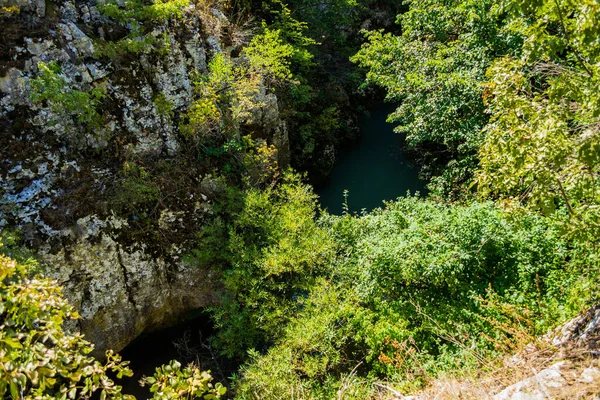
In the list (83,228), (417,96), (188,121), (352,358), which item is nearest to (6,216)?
(83,228)

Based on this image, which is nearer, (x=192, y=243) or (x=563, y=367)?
(x=563, y=367)

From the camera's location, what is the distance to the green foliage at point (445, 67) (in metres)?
9.36

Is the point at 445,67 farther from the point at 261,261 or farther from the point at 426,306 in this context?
the point at 261,261

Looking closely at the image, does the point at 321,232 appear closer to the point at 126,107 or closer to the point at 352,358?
the point at 352,358

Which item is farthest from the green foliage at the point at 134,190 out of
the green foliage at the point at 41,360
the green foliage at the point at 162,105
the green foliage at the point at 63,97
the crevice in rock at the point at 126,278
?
the green foliage at the point at 41,360

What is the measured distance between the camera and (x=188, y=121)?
962cm

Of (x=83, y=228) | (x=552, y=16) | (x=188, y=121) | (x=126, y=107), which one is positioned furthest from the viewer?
(x=188, y=121)

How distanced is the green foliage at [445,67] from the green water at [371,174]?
236 cm

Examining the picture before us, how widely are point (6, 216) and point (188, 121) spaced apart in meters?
4.25

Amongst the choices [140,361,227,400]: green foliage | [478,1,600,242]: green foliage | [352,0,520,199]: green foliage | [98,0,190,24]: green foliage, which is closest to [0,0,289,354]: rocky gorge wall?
[98,0,190,24]: green foliage

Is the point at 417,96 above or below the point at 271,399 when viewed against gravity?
above

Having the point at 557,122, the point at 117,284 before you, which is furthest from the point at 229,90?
the point at 557,122

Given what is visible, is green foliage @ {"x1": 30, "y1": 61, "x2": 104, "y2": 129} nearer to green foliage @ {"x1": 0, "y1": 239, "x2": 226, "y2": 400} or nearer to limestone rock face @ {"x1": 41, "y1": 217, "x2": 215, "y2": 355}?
limestone rock face @ {"x1": 41, "y1": 217, "x2": 215, "y2": 355}

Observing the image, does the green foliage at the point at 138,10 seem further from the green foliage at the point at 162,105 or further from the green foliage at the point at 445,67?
the green foliage at the point at 445,67
